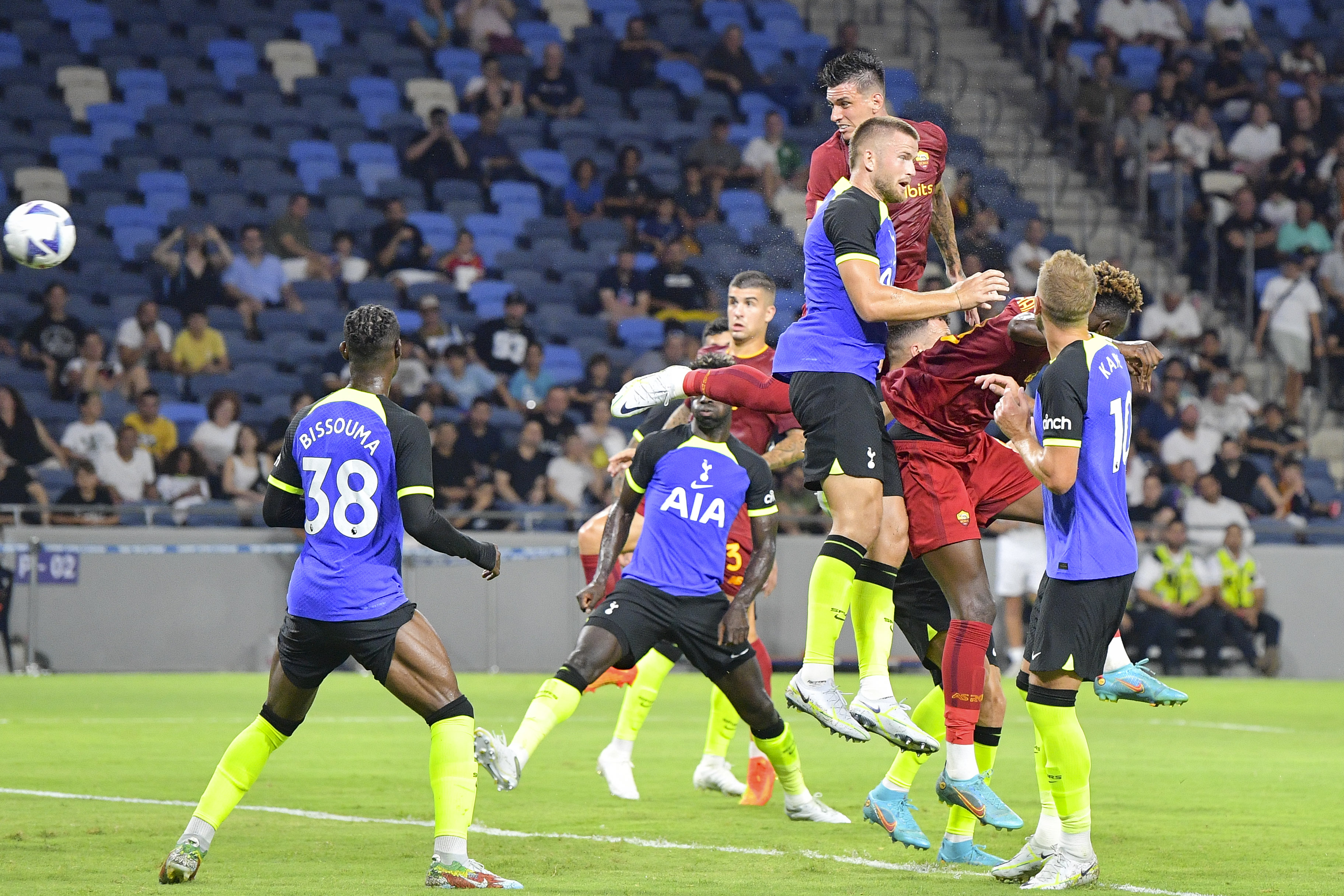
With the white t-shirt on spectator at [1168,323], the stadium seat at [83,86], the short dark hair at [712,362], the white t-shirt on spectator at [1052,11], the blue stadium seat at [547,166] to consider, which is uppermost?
the white t-shirt on spectator at [1052,11]

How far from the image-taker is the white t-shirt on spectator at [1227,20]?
995 inches

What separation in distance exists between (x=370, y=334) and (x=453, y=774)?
5.58ft

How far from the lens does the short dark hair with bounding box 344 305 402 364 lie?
666cm

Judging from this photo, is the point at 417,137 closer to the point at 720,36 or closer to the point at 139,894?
the point at 720,36

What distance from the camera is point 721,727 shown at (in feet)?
32.1

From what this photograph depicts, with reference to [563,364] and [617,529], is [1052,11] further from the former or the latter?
[617,529]

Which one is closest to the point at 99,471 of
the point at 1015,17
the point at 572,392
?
the point at 572,392

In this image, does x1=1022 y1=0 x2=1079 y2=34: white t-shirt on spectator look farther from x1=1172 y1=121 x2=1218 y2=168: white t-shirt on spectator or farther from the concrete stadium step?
x1=1172 y1=121 x2=1218 y2=168: white t-shirt on spectator

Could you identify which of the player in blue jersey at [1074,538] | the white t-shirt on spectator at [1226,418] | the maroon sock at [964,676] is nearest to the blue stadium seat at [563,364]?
the white t-shirt on spectator at [1226,418]

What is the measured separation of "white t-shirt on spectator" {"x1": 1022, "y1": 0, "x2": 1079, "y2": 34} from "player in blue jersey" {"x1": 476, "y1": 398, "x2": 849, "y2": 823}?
17.6 m

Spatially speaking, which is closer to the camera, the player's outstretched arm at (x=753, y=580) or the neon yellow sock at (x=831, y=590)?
the neon yellow sock at (x=831, y=590)

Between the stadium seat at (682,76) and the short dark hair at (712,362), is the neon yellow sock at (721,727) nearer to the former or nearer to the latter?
the short dark hair at (712,362)

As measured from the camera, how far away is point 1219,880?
22.5 ft

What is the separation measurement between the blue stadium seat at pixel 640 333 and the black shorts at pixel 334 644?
1380 centimetres
